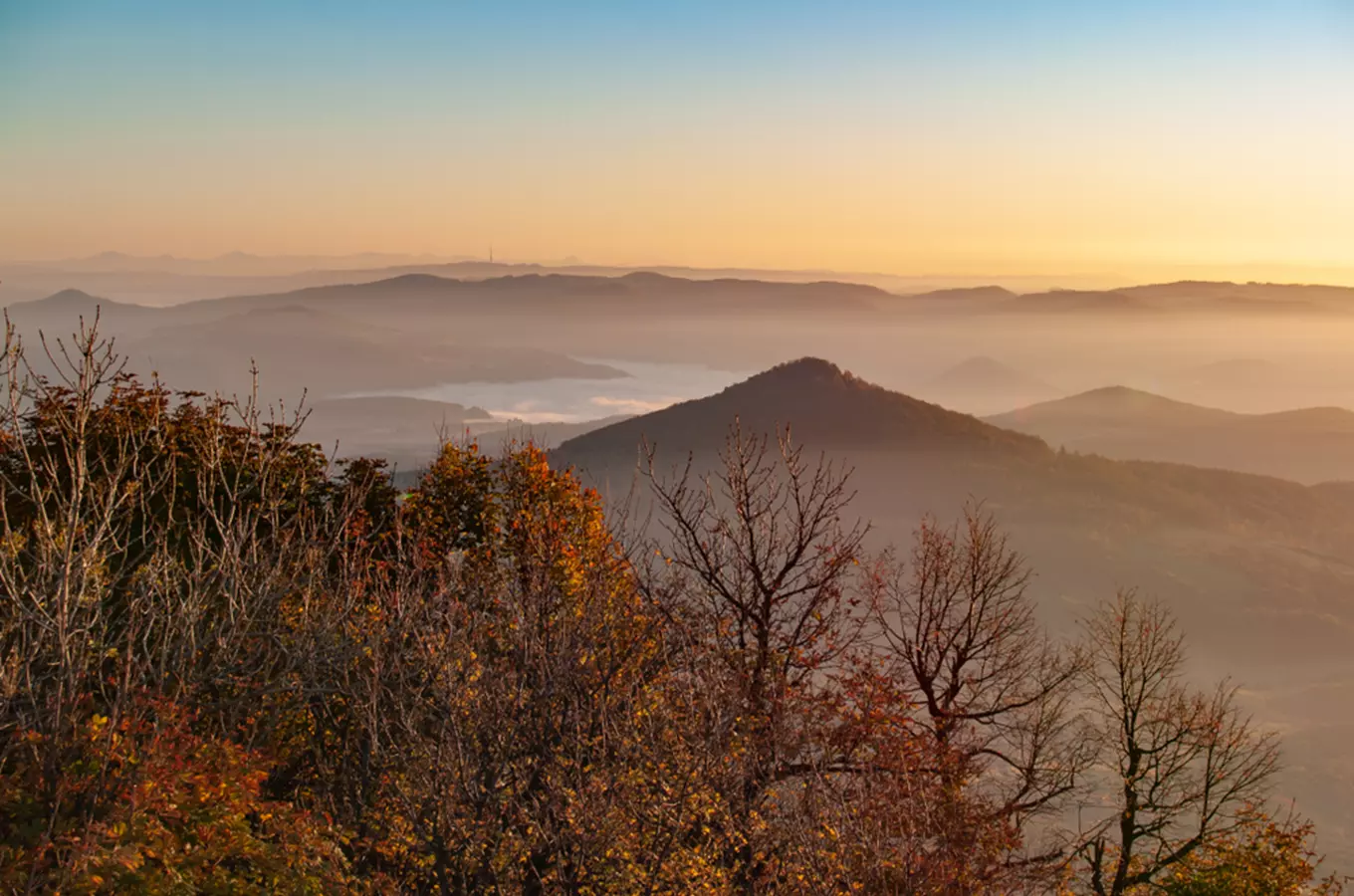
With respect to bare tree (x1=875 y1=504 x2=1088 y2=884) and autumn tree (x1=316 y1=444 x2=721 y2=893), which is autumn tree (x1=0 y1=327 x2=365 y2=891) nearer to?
autumn tree (x1=316 y1=444 x2=721 y2=893)

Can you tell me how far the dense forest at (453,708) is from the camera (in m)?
14.3

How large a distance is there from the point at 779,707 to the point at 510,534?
11590mm

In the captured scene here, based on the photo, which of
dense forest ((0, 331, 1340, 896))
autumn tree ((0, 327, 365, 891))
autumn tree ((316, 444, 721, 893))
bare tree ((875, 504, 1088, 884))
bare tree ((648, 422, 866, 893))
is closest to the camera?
autumn tree ((0, 327, 365, 891))

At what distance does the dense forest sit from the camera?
46.9 ft

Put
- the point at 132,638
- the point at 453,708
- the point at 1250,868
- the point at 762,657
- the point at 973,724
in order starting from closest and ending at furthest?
1. the point at 132,638
2. the point at 453,708
3. the point at 762,657
4. the point at 1250,868
5. the point at 973,724

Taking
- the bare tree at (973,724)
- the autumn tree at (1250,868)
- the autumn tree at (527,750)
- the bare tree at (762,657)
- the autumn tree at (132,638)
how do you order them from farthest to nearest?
the bare tree at (973,724)
the autumn tree at (1250,868)
the bare tree at (762,657)
the autumn tree at (527,750)
the autumn tree at (132,638)

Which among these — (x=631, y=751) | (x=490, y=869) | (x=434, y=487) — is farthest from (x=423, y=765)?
(x=434, y=487)

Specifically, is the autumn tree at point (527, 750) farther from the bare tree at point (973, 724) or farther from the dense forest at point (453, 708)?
the bare tree at point (973, 724)

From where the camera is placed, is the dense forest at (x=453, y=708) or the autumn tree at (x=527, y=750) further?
the autumn tree at (x=527, y=750)

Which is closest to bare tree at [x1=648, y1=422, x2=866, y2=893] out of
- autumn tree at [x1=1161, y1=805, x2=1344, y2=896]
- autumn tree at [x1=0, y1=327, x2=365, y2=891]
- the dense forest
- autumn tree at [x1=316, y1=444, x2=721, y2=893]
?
the dense forest

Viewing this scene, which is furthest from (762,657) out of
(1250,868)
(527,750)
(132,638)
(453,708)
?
(132,638)

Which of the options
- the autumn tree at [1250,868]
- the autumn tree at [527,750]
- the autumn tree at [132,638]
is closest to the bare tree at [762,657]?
the autumn tree at [527,750]

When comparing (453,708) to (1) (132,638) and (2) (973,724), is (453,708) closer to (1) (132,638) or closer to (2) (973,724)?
(1) (132,638)

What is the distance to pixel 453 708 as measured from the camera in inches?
611
